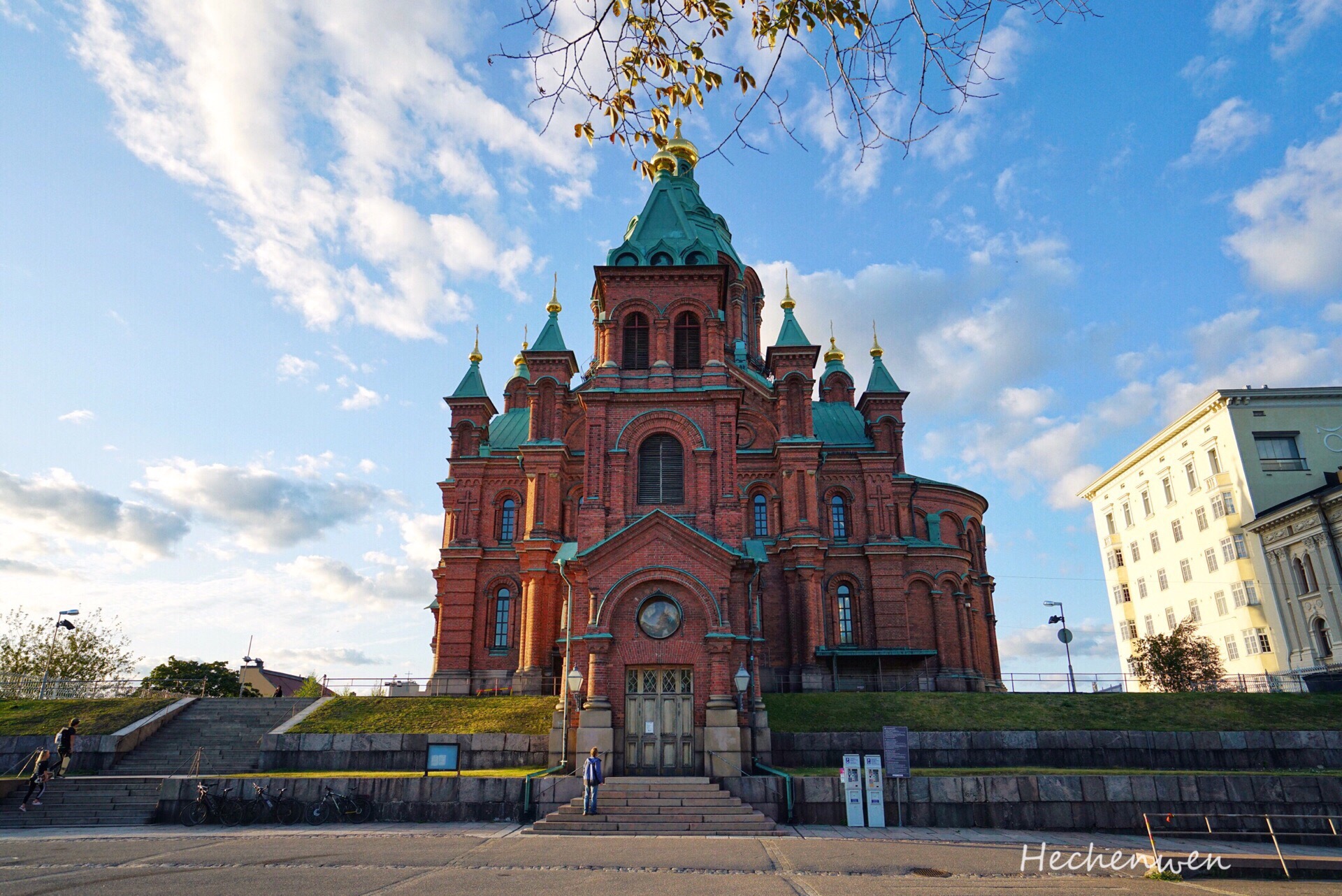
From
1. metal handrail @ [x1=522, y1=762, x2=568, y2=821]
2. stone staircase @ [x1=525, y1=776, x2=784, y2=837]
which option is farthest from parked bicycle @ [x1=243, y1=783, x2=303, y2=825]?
stone staircase @ [x1=525, y1=776, x2=784, y2=837]

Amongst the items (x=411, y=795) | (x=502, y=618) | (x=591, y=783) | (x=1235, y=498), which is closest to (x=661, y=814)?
(x=591, y=783)

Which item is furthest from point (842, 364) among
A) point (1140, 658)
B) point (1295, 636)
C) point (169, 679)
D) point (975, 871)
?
point (169, 679)

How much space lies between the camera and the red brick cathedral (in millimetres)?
22859

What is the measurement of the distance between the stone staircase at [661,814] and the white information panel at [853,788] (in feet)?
7.11

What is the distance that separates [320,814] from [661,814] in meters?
8.49

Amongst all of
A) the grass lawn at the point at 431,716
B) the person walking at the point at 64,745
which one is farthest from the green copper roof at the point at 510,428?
the person walking at the point at 64,745

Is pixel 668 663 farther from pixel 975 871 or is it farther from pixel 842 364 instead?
pixel 842 364

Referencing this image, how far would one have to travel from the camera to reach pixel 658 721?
73.7 feet

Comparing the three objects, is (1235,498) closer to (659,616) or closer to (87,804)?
(659,616)

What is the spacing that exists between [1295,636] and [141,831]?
50544mm

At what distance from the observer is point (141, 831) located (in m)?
18.5

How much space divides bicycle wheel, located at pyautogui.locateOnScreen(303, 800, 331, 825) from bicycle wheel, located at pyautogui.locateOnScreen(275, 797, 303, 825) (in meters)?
0.24

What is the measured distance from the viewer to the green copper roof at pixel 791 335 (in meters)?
41.5

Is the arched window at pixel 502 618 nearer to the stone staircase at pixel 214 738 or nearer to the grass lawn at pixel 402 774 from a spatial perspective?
the stone staircase at pixel 214 738
